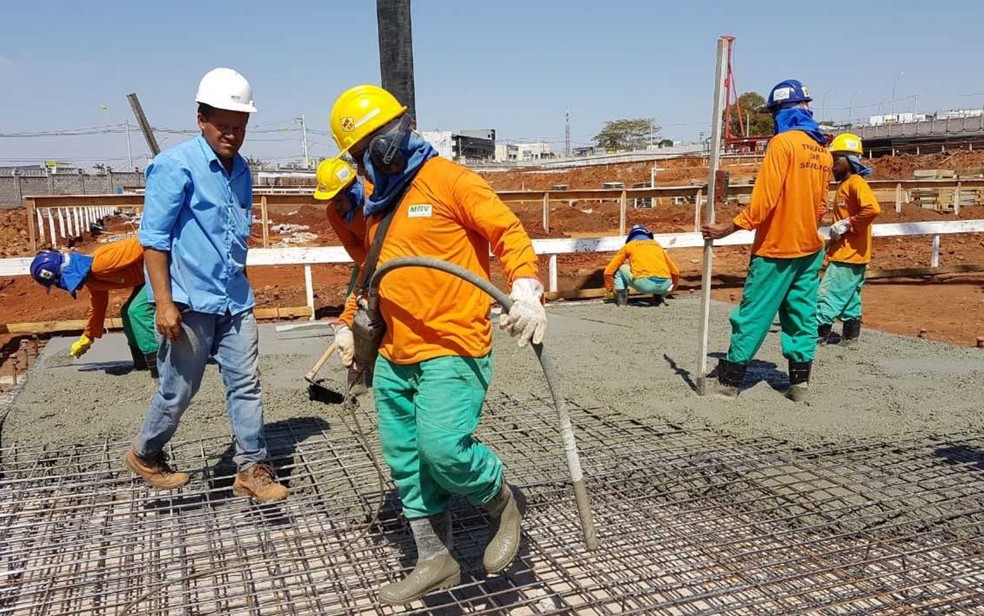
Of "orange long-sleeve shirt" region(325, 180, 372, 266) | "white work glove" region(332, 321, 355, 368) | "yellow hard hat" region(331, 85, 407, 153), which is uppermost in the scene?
"yellow hard hat" region(331, 85, 407, 153)

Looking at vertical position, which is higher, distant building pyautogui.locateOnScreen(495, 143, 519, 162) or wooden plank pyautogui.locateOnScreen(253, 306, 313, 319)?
distant building pyautogui.locateOnScreen(495, 143, 519, 162)

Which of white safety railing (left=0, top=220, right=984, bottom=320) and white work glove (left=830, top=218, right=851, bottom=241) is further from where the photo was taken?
white safety railing (left=0, top=220, right=984, bottom=320)

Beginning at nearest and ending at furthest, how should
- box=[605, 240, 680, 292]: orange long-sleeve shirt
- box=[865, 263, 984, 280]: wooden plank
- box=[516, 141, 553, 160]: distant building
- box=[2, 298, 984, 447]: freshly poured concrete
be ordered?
box=[2, 298, 984, 447]: freshly poured concrete < box=[605, 240, 680, 292]: orange long-sleeve shirt < box=[865, 263, 984, 280]: wooden plank < box=[516, 141, 553, 160]: distant building

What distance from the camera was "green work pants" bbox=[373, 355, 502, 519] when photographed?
260 centimetres

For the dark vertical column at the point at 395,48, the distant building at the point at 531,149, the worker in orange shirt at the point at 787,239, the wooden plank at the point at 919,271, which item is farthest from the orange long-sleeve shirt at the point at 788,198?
the distant building at the point at 531,149

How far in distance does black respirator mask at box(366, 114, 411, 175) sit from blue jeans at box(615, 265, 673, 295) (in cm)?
615

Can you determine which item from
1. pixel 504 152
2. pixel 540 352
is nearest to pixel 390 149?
pixel 540 352

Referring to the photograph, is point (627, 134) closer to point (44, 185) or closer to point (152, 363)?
point (44, 185)

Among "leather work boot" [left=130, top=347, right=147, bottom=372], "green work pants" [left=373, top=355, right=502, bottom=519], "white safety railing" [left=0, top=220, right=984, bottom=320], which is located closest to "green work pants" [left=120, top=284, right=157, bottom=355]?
"leather work boot" [left=130, top=347, right=147, bottom=372]

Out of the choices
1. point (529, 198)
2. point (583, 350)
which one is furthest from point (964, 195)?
point (583, 350)

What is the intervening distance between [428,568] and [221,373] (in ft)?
4.90

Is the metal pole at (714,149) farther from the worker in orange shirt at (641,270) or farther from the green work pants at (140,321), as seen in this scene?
the green work pants at (140,321)

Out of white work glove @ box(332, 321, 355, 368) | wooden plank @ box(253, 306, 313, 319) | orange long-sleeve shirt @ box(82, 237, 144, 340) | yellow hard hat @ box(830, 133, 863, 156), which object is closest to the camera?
white work glove @ box(332, 321, 355, 368)

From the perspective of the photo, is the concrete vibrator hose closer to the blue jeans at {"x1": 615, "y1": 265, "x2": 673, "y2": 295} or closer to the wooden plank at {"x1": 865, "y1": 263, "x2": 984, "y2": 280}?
the blue jeans at {"x1": 615, "y1": 265, "x2": 673, "y2": 295}
